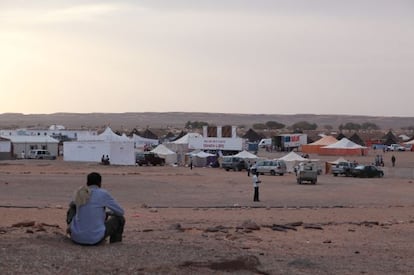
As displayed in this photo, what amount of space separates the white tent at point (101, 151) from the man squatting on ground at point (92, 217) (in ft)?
202

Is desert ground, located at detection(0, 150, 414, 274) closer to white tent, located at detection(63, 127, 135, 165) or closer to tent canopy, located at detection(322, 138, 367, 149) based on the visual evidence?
white tent, located at detection(63, 127, 135, 165)

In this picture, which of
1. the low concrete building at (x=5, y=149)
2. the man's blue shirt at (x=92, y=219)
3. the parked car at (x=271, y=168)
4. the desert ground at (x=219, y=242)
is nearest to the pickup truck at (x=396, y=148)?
the parked car at (x=271, y=168)

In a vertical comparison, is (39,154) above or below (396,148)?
above

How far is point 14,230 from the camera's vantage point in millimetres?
12992

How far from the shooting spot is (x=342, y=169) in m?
59.2

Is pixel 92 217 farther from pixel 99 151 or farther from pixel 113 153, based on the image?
pixel 99 151

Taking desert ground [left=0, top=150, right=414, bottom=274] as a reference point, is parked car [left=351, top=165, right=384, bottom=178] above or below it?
below

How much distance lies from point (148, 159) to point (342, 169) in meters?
22.9

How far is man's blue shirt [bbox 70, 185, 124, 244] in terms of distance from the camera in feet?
33.9

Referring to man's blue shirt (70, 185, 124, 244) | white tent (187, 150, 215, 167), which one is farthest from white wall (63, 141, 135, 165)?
man's blue shirt (70, 185, 124, 244)

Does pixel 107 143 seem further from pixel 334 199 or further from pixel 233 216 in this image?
pixel 233 216

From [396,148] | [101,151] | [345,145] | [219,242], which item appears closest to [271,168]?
[101,151]

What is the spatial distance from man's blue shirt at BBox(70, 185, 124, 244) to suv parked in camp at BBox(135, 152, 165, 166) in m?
62.5

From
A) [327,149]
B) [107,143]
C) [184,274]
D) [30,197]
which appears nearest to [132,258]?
[184,274]
